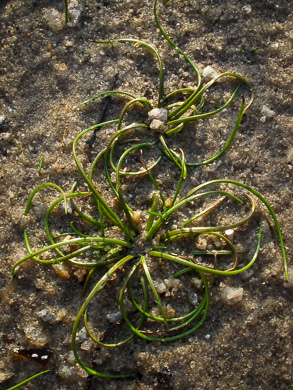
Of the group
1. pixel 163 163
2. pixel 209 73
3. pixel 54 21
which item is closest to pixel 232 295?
pixel 163 163

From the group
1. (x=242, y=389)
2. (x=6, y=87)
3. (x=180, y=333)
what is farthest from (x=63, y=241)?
(x=242, y=389)

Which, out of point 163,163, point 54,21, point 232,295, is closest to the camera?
point 232,295

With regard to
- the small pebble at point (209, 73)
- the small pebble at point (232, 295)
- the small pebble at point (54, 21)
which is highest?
the small pebble at point (54, 21)

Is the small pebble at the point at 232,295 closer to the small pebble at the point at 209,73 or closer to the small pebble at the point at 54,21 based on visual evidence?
the small pebble at the point at 209,73

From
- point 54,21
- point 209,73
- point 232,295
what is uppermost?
point 54,21

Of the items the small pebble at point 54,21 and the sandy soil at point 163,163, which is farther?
the small pebble at point 54,21

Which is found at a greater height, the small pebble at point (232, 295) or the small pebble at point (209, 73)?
the small pebble at point (209, 73)

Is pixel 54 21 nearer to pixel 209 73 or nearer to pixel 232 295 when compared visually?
pixel 209 73

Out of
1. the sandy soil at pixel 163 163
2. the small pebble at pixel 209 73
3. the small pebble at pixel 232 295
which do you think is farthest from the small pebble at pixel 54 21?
the small pebble at pixel 232 295

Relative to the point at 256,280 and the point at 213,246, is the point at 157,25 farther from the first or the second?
the point at 256,280
